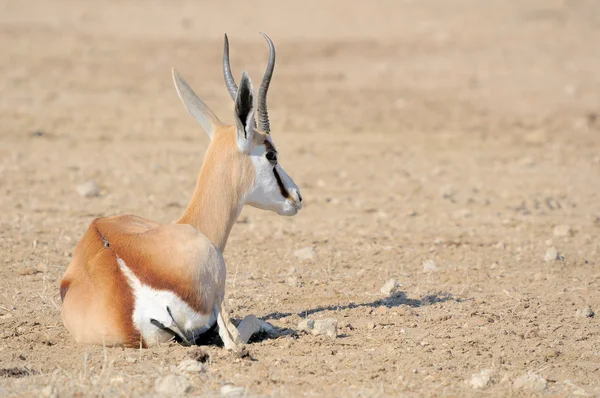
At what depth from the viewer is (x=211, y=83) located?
17.5 metres

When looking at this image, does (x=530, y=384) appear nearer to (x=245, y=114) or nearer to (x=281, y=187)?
(x=281, y=187)

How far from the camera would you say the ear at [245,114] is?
5.70 meters

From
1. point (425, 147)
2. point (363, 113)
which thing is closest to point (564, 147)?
point (425, 147)


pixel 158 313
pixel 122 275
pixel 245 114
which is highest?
pixel 245 114

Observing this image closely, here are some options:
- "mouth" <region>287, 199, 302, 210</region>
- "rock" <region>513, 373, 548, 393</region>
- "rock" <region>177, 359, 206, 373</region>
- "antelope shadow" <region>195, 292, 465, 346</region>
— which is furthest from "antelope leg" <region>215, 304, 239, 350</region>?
"rock" <region>513, 373, 548, 393</region>

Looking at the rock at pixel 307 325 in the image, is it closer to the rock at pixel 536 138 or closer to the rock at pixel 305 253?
the rock at pixel 305 253

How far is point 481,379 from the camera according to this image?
5.10 meters

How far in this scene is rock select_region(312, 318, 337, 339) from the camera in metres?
5.82

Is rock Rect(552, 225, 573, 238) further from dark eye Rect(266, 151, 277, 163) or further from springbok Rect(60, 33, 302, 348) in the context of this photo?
springbok Rect(60, 33, 302, 348)

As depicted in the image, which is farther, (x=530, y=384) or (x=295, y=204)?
(x=295, y=204)

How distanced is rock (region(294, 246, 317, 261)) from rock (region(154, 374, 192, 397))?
316cm

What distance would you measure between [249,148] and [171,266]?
1095 mm

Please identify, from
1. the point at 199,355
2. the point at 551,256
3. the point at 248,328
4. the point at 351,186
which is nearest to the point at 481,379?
the point at 248,328

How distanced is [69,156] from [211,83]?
5.81 meters
